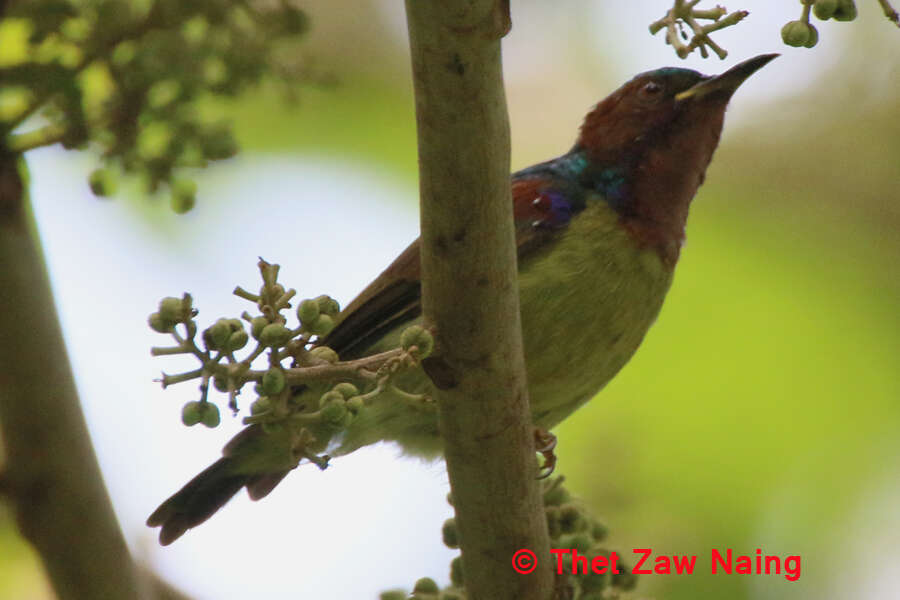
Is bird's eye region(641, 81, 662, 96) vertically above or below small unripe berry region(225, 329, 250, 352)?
above

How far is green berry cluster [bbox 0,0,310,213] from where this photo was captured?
2801 mm

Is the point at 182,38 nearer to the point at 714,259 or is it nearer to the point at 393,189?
the point at 393,189

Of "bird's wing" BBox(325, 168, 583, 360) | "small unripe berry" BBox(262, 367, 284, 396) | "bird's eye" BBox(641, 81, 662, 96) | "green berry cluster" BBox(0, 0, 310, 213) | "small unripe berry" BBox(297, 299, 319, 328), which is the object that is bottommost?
"small unripe berry" BBox(262, 367, 284, 396)

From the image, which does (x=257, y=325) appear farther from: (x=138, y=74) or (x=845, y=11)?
(x=138, y=74)

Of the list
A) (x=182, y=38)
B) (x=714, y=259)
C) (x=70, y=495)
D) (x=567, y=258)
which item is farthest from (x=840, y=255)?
(x=70, y=495)

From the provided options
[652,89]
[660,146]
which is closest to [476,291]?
[660,146]

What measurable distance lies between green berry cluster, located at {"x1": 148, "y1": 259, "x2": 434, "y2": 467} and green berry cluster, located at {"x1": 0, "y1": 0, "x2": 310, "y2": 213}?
39.6 inches

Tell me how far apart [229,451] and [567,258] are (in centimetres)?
114

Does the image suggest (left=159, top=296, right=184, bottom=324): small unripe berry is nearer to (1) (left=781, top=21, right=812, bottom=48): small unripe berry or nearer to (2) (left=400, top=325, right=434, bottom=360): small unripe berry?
(2) (left=400, top=325, right=434, bottom=360): small unripe berry

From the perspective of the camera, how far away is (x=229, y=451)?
12.1 ft

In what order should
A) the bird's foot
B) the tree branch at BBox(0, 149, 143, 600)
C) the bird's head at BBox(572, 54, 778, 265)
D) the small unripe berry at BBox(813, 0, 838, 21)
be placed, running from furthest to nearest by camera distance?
1. the bird's head at BBox(572, 54, 778, 265)
2. the bird's foot
3. the tree branch at BBox(0, 149, 143, 600)
4. the small unripe berry at BBox(813, 0, 838, 21)

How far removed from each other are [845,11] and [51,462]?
68.0 inches

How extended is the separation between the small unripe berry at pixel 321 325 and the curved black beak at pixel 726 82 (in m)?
1.88

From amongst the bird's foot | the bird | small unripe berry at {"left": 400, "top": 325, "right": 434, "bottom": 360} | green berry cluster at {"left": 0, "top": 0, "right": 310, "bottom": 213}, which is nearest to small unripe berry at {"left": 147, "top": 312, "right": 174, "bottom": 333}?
small unripe berry at {"left": 400, "top": 325, "right": 434, "bottom": 360}
